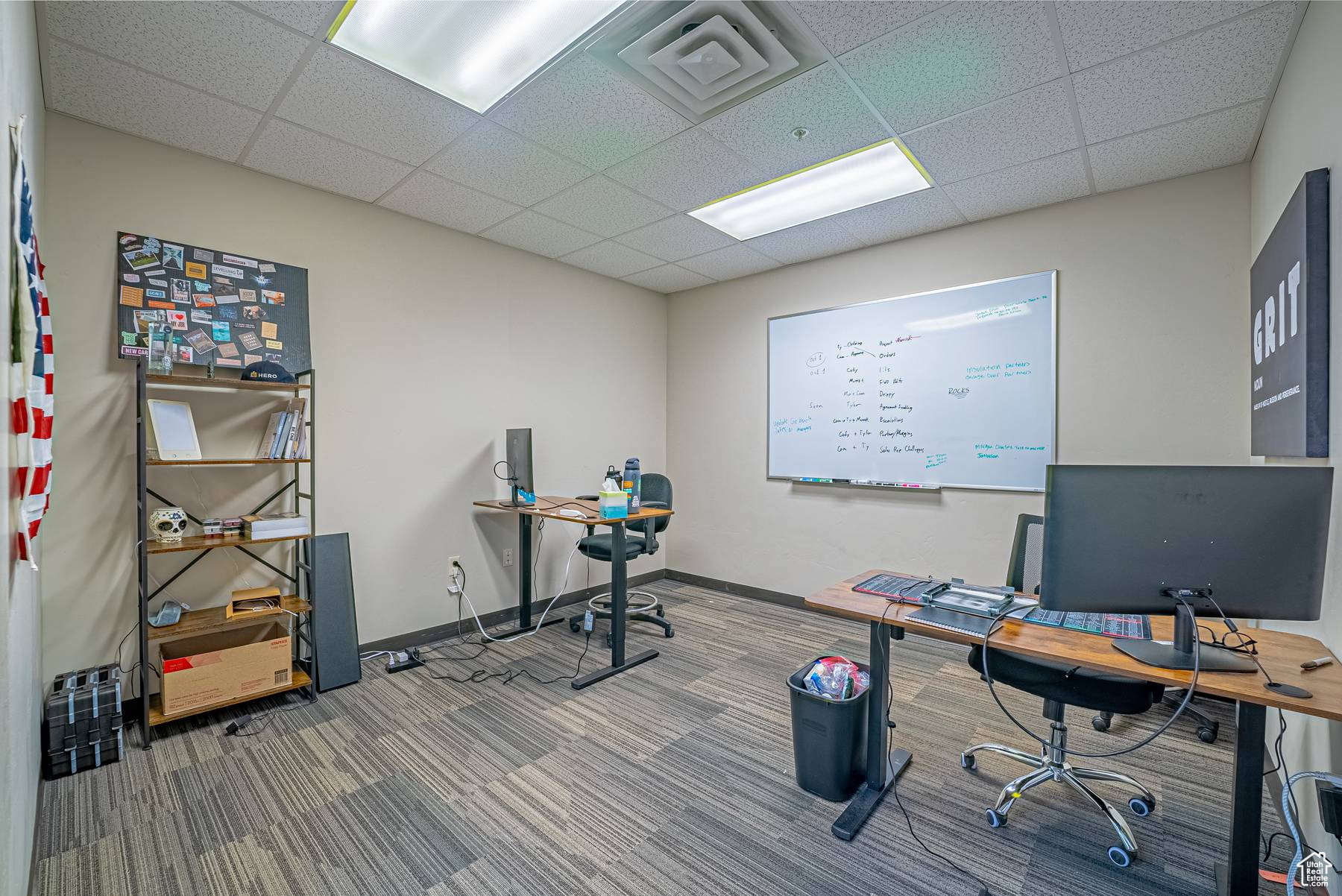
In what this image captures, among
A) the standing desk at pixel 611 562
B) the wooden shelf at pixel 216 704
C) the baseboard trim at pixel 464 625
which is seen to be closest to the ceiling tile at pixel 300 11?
the standing desk at pixel 611 562

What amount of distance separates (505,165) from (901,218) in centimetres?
232

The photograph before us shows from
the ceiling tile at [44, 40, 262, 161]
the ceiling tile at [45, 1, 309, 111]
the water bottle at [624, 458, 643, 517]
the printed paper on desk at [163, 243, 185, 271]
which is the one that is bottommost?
the water bottle at [624, 458, 643, 517]

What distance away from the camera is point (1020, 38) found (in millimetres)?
1878

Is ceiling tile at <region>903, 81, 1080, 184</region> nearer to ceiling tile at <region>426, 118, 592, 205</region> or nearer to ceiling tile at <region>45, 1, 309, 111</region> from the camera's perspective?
ceiling tile at <region>426, 118, 592, 205</region>

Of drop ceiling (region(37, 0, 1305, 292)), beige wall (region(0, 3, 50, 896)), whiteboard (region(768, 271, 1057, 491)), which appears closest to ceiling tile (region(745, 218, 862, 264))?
drop ceiling (region(37, 0, 1305, 292))

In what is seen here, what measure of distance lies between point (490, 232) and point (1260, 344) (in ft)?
13.1

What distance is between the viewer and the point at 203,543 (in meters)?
2.43

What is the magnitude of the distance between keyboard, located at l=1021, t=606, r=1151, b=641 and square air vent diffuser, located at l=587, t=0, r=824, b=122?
2054 millimetres

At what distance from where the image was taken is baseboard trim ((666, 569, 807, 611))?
4.32 meters

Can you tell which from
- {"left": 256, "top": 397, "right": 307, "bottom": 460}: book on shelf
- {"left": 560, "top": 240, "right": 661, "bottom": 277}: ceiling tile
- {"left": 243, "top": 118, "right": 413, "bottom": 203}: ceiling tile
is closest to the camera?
{"left": 243, "top": 118, "right": 413, "bottom": 203}: ceiling tile

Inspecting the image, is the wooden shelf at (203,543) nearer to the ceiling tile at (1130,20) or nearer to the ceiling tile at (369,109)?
the ceiling tile at (369,109)

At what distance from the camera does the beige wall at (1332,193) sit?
4.84ft

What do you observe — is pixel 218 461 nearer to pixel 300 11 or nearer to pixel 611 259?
pixel 300 11

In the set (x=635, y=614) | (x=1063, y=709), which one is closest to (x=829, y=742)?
(x=1063, y=709)
